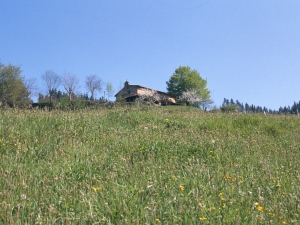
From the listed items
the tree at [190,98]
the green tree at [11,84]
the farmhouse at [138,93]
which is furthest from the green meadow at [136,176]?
the tree at [190,98]

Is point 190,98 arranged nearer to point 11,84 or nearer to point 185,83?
point 185,83

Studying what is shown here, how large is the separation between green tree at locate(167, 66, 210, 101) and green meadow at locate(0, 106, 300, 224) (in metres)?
62.0

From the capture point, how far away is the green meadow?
2.89 meters

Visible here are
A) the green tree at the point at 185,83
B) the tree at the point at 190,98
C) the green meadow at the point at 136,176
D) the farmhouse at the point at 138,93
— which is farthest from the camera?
the green tree at the point at 185,83

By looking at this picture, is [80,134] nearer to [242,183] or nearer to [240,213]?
[242,183]

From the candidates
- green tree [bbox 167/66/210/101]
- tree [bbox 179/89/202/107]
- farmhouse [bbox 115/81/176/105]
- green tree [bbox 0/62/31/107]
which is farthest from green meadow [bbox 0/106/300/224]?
green tree [bbox 167/66/210/101]

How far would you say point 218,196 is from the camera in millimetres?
3326

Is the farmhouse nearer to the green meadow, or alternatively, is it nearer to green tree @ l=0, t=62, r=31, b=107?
green tree @ l=0, t=62, r=31, b=107

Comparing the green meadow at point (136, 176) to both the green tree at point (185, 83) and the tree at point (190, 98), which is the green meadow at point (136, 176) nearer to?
the tree at point (190, 98)

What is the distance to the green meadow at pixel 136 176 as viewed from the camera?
A: 2.89 meters

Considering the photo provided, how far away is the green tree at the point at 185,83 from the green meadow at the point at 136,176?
6198cm

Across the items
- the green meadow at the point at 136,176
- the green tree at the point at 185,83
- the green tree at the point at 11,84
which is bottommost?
the green meadow at the point at 136,176

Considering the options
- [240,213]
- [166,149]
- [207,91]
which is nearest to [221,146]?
[166,149]

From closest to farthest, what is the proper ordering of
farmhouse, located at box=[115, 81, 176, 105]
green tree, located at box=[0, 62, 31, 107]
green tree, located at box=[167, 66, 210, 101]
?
green tree, located at box=[0, 62, 31, 107] → farmhouse, located at box=[115, 81, 176, 105] → green tree, located at box=[167, 66, 210, 101]
